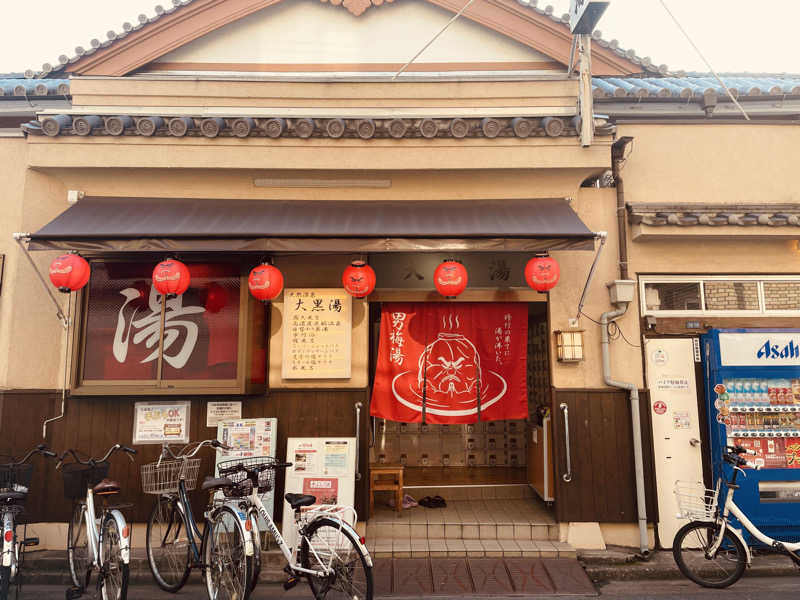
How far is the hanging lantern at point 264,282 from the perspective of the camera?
20.8 ft

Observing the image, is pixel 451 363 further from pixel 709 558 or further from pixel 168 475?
pixel 168 475

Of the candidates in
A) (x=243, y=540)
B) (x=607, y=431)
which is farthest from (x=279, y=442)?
(x=607, y=431)

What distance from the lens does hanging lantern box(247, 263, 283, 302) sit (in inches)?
250

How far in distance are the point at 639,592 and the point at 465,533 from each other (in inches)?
88.8

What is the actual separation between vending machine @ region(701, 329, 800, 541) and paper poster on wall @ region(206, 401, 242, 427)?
6784 mm

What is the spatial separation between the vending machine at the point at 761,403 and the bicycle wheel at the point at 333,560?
514 cm

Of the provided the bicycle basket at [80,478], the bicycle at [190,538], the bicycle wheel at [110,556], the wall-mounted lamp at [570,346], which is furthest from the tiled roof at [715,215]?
the bicycle basket at [80,478]

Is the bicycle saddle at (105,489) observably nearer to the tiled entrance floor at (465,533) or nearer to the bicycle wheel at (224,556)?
the bicycle wheel at (224,556)

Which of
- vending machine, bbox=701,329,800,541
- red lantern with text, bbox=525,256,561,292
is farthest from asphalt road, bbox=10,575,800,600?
red lantern with text, bbox=525,256,561,292

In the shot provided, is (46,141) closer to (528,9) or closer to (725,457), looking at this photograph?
(528,9)

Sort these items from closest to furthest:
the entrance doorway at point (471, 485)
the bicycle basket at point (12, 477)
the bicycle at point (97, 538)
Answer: the bicycle at point (97, 538), the bicycle basket at point (12, 477), the entrance doorway at point (471, 485)

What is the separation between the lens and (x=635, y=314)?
708 cm

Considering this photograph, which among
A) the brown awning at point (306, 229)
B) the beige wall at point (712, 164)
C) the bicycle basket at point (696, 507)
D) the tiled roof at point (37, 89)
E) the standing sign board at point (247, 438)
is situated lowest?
the bicycle basket at point (696, 507)

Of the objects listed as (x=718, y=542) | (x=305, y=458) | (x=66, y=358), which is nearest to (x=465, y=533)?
(x=305, y=458)
